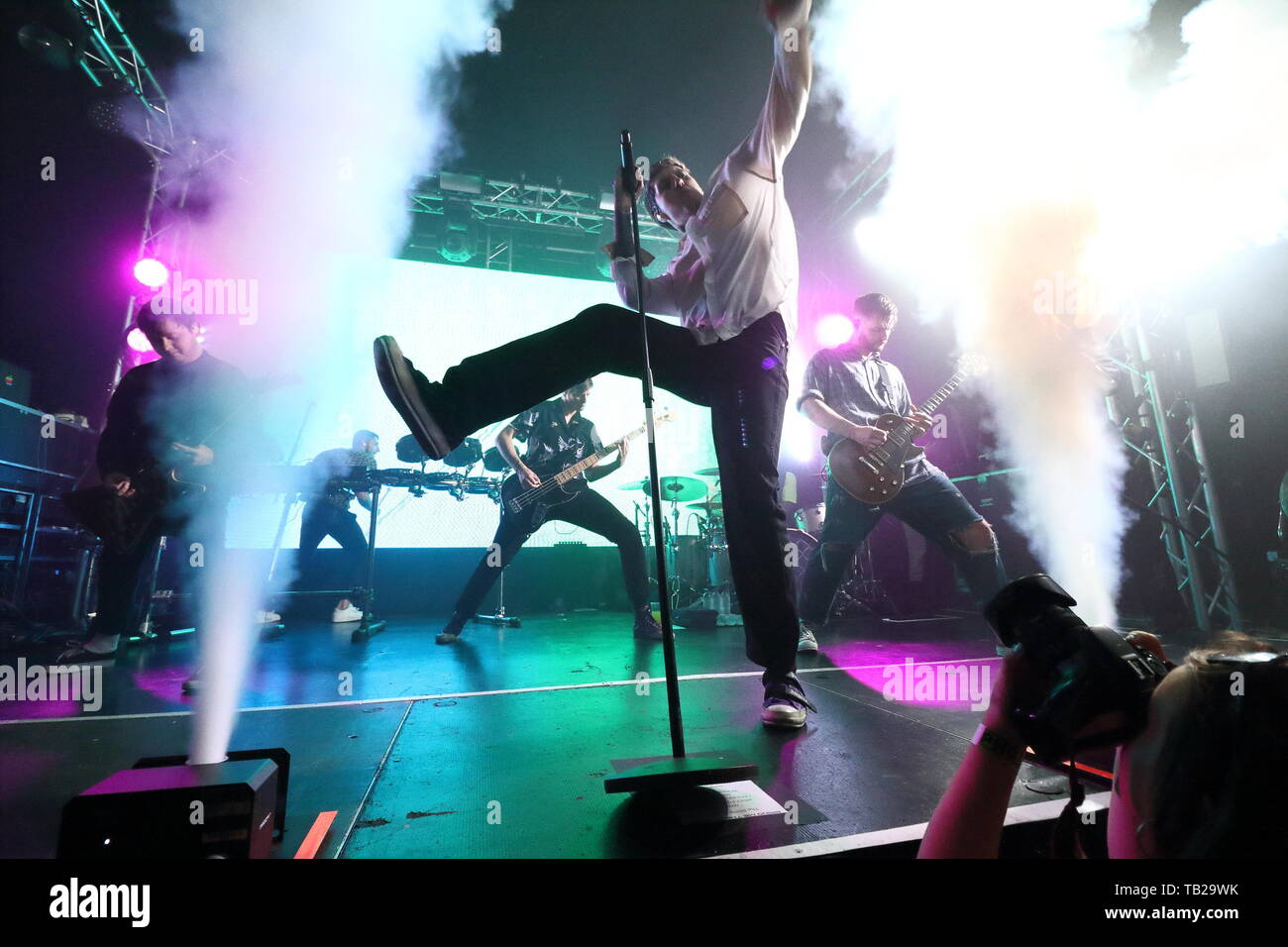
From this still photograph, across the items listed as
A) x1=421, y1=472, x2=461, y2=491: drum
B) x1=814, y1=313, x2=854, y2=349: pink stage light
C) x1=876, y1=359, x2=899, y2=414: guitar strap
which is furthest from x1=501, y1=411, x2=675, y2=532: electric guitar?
x1=814, y1=313, x2=854, y2=349: pink stage light

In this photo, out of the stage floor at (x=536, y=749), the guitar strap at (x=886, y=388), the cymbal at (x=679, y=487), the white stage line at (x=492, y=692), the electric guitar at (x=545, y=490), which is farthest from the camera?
the cymbal at (x=679, y=487)

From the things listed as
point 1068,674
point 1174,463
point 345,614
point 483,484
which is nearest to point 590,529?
point 483,484

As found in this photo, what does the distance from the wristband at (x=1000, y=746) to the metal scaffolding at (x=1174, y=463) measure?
581 centimetres

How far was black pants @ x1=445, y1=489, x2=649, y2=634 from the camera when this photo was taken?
15.5 ft

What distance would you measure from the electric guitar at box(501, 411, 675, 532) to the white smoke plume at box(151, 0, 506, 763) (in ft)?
9.75

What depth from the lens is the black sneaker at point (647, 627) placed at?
4.58m

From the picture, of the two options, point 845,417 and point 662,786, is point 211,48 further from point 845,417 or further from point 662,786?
point 662,786

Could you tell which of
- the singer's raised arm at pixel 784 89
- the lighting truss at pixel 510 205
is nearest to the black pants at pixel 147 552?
the singer's raised arm at pixel 784 89

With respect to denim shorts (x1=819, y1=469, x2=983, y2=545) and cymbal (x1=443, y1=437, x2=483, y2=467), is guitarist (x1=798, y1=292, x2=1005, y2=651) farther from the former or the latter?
cymbal (x1=443, y1=437, x2=483, y2=467)

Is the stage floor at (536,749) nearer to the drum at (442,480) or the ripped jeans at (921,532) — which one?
the ripped jeans at (921,532)

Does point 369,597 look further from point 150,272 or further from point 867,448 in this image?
point 150,272

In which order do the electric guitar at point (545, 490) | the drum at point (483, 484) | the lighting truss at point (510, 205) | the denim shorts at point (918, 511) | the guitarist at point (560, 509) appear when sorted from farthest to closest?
the lighting truss at point (510, 205) → the drum at point (483, 484) → the electric guitar at point (545, 490) → the guitarist at point (560, 509) → the denim shorts at point (918, 511)
